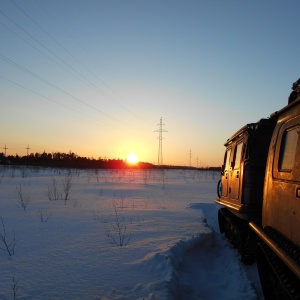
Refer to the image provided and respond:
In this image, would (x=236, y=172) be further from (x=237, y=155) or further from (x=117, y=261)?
(x=117, y=261)

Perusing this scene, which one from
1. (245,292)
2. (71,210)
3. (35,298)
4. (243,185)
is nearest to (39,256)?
(35,298)

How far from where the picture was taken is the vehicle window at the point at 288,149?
126 inches

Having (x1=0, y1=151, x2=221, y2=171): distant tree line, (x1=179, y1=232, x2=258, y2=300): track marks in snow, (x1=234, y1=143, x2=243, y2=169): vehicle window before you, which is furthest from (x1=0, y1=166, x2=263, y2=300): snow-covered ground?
(x1=0, y1=151, x2=221, y2=171): distant tree line

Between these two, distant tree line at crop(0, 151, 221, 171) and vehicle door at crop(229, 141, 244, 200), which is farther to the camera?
distant tree line at crop(0, 151, 221, 171)

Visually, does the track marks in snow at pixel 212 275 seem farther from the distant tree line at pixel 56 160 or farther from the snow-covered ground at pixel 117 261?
the distant tree line at pixel 56 160

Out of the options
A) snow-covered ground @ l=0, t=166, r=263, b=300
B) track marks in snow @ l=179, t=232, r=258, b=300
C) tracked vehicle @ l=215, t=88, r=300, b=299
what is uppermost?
tracked vehicle @ l=215, t=88, r=300, b=299

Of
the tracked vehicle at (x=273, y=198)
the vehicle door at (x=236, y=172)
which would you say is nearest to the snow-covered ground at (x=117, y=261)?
the tracked vehicle at (x=273, y=198)

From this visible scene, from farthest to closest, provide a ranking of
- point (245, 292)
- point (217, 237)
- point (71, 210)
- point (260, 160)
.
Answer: point (71, 210) → point (217, 237) → point (260, 160) → point (245, 292)

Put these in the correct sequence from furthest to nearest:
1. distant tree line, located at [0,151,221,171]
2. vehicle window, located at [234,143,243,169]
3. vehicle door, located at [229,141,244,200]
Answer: distant tree line, located at [0,151,221,171]
vehicle window, located at [234,143,243,169]
vehicle door, located at [229,141,244,200]

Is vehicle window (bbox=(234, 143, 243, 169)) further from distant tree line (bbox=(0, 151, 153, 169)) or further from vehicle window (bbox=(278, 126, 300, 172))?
distant tree line (bbox=(0, 151, 153, 169))

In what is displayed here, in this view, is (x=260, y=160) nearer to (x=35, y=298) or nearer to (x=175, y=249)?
(x=175, y=249)

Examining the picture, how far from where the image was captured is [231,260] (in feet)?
20.1

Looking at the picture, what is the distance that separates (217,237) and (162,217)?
1.75m

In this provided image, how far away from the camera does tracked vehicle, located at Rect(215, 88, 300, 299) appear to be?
9.70 ft
